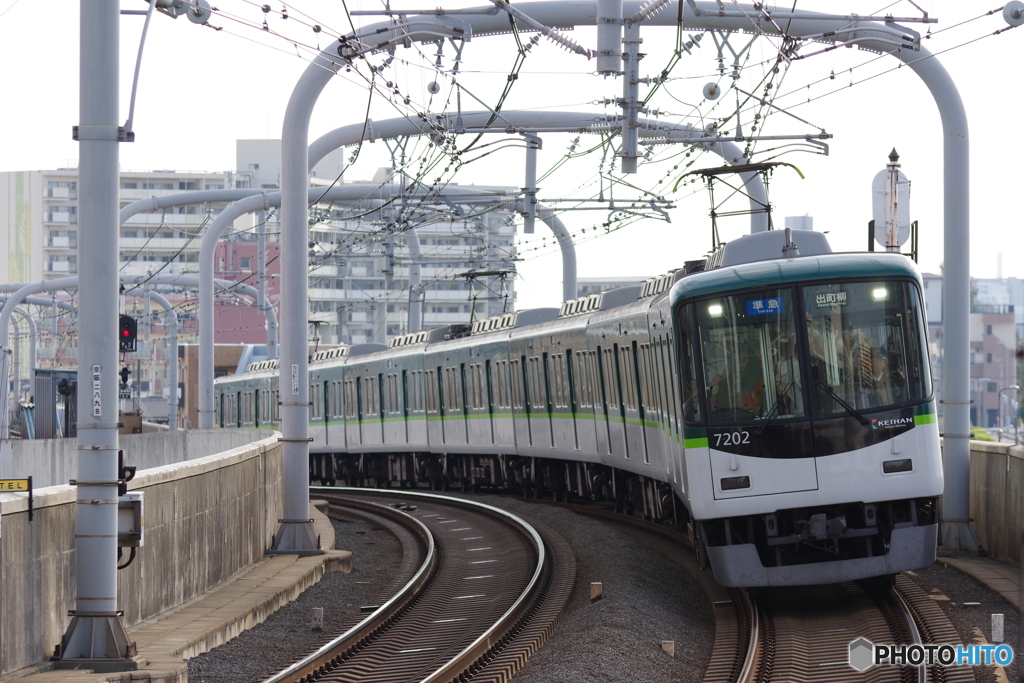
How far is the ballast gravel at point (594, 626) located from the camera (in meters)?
9.77

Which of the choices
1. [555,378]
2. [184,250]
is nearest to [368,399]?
[555,378]

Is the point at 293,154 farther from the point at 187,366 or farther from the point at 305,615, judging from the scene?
the point at 187,366

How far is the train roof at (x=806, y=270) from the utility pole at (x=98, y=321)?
4828 millimetres

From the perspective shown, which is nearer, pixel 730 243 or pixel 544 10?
pixel 730 243

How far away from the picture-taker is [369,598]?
573 inches

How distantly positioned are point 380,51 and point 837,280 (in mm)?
6590

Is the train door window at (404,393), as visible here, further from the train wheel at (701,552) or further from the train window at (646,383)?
the train wheel at (701,552)

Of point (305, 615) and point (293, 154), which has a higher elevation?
point (293, 154)

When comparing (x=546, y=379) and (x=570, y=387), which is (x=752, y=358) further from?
(x=546, y=379)

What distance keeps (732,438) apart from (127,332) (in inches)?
592

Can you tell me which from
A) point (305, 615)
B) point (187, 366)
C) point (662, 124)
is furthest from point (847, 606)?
point (187, 366)

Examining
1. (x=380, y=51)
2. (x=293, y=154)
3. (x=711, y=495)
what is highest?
(x=380, y=51)

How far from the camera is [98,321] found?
962 centimetres

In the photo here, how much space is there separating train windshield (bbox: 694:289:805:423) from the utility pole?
4.80 m
